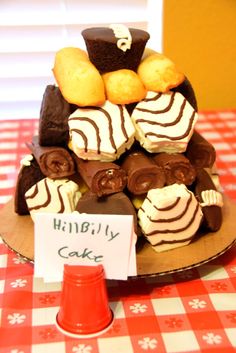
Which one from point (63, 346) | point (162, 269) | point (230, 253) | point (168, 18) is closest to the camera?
point (63, 346)

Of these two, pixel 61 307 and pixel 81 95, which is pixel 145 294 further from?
pixel 81 95

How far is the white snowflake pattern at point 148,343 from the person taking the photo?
944 millimetres

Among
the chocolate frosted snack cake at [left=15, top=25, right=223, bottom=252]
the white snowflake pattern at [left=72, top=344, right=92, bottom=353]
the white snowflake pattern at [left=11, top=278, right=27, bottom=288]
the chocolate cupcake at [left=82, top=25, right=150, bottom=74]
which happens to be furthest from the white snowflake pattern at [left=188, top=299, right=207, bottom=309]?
the chocolate cupcake at [left=82, top=25, right=150, bottom=74]

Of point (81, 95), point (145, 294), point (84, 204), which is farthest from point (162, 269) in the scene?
point (81, 95)

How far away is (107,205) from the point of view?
3.55 ft

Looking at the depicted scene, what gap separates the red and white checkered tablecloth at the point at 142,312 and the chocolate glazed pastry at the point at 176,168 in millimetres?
198

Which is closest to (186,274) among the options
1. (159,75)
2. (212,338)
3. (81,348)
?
(212,338)

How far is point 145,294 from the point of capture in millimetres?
1099

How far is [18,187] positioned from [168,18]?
5.51 feet

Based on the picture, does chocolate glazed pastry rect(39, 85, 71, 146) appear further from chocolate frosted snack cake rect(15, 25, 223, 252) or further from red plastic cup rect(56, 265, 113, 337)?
red plastic cup rect(56, 265, 113, 337)

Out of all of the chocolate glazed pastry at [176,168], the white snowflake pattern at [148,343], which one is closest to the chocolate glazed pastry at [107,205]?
the chocolate glazed pastry at [176,168]

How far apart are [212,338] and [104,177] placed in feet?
1.17

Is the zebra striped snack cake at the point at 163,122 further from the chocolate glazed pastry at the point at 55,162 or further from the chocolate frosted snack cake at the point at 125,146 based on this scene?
the chocolate glazed pastry at the point at 55,162

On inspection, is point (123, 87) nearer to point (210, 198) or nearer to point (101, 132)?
point (101, 132)
